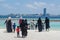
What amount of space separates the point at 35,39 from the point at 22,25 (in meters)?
2.18

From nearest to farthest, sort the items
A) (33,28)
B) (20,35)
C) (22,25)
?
(22,25) → (20,35) → (33,28)

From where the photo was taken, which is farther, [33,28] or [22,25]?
[33,28]

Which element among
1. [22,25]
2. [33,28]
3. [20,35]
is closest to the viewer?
[22,25]

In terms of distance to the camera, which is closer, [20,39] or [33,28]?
[20,39]

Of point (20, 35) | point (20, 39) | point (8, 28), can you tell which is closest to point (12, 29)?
point (8, 28)

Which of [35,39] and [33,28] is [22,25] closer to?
[35,39]

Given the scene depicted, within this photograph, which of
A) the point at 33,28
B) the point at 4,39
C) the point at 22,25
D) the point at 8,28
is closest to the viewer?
the point at 4,39

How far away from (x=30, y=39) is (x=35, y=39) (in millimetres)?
380

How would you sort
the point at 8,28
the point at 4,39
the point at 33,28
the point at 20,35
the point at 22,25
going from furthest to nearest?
the point at 33,28, the point at 8,28, the point at 20,35, the point at 22,25, the point at 4,39

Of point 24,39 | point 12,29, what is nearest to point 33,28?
A: point 12,29

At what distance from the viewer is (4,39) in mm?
20969

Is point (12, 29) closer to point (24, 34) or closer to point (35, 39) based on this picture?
point (24, 34)

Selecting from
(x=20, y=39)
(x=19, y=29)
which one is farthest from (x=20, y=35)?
(x=20, y=39)

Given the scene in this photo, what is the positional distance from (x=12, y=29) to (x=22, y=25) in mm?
5859
